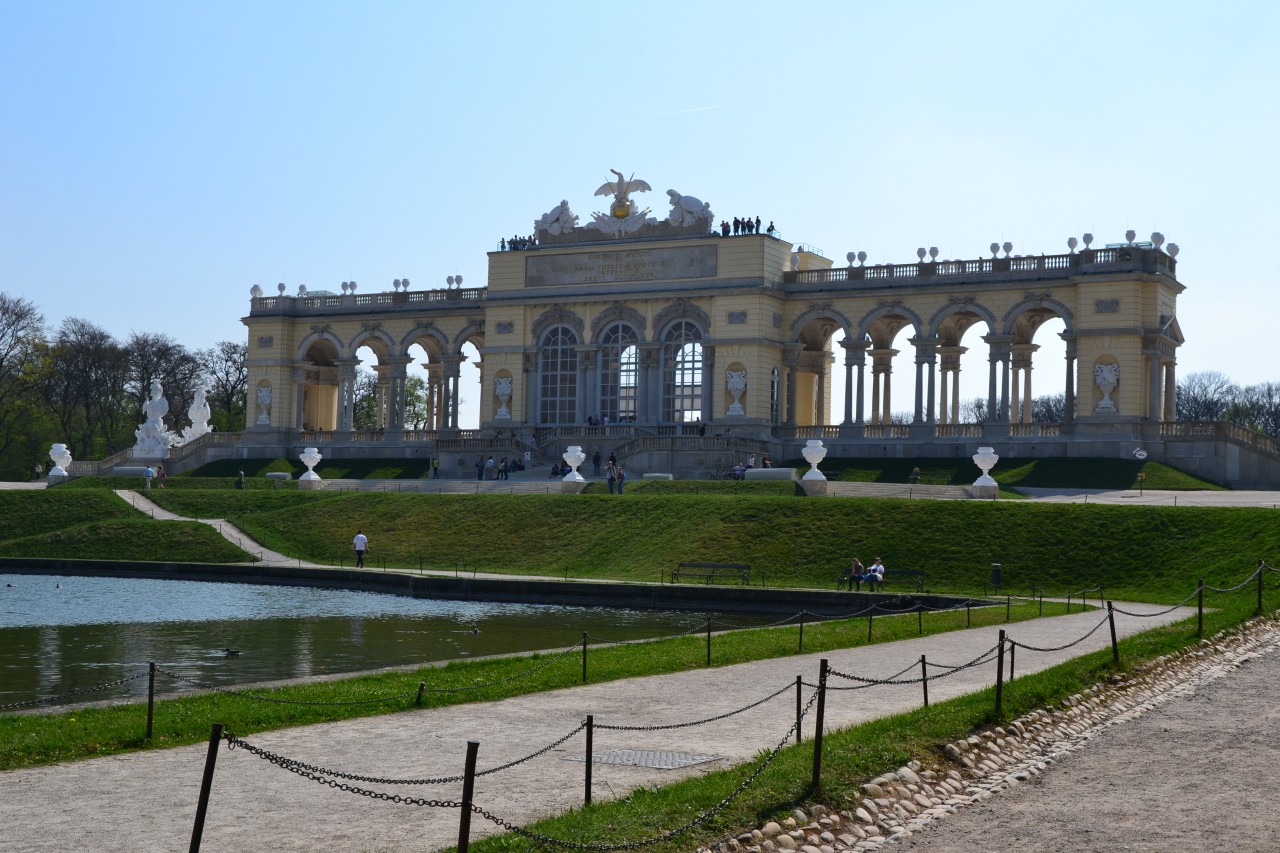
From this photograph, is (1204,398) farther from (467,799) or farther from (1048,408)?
(467,799)

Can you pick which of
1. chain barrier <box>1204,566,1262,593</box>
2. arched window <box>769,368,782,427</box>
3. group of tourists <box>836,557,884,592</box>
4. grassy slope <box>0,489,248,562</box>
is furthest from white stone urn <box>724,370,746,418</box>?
chain barrier <box>1204,566,1262,593</box>

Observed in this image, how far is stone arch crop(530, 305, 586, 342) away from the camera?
7856 cm

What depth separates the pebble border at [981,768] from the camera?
545 inches

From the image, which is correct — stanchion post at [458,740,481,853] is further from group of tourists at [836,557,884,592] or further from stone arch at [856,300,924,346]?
stone arch at [856,300,924,346]

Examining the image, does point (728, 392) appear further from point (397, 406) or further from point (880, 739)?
point (880, 739)

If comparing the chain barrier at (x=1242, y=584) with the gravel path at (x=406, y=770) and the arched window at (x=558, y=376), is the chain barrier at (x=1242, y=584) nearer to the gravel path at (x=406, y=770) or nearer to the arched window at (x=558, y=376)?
the gravel path at (x=406, y=770)

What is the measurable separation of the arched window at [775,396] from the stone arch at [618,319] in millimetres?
6702

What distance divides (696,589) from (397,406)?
47.4 metres

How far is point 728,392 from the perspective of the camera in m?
74.8

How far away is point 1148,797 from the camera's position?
1527 cm

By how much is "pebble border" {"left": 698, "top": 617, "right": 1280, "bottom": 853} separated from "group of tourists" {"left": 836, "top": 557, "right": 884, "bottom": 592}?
15004 millimetres

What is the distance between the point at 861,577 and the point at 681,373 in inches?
1488

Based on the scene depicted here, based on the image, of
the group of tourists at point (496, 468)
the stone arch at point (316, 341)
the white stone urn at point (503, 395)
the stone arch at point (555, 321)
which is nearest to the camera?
the group of tourists at point (496, 468)

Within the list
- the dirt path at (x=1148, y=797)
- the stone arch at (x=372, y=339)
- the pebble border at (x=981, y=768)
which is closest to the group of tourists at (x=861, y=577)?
the pebble border at (x=981, y=768)
